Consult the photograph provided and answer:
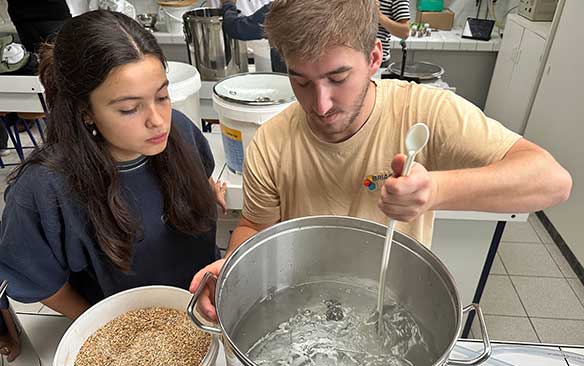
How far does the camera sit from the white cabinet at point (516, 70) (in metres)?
2.76

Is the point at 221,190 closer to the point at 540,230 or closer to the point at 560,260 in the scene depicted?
the point at 560,260

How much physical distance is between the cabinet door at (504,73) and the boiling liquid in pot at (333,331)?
2.95 m

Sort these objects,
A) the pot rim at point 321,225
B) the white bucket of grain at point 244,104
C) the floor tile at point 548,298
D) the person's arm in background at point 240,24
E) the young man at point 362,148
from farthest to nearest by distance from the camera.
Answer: the floor tile at point 548,298 < the person's arm in background at point 240,24 < the white bucket of grain at point 244,104 < the young man at point 362,148 < the pot rim at point 321,225

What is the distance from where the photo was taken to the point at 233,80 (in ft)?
4.25

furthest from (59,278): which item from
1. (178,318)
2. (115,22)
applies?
(115,22)

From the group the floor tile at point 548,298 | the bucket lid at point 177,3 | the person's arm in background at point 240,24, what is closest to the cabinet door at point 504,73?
the floor tile at point 548,298

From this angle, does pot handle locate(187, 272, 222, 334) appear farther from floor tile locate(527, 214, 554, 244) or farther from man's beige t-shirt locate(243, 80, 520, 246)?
floor tile locate(527, 214, 554, 244)

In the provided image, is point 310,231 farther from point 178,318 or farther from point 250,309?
point 178,318

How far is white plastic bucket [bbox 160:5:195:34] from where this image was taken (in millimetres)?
3406

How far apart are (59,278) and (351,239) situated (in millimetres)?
663

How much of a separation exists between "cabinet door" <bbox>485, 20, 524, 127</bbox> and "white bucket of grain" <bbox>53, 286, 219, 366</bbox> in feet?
10.1

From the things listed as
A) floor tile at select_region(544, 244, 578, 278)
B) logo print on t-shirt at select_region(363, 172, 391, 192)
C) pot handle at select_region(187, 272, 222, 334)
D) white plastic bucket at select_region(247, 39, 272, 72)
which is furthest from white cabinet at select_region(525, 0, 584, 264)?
pot handle at select_region(187, 272, 222, 334)

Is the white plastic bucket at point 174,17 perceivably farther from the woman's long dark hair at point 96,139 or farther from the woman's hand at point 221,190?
the woman's long dark hair at point 96,139

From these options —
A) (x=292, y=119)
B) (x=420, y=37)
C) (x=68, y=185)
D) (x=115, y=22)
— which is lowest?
(x=420, y=37)
